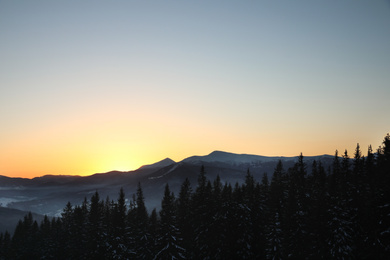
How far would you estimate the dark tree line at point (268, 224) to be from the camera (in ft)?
147

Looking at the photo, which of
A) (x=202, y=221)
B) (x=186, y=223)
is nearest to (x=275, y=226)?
(x=202, y=221)

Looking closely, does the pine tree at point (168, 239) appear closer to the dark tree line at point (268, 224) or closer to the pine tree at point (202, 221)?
the dark tree line at point (268, 224)

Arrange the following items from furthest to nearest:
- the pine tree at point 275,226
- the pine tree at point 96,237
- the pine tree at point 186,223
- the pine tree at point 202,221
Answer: the pine tree at point 96,237 → the pine tree at point 186,223 → the pine tree at point 202,221 → the pine tree at point 275,226

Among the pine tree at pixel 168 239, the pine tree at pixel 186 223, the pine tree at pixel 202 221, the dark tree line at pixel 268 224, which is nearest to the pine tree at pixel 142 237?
the dark tree line at pixel 268 224

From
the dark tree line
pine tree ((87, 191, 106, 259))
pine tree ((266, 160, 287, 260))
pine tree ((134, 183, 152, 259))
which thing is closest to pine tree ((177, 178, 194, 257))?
the dark tree line

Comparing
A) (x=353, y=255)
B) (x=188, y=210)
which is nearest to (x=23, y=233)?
(x=188, y=210)

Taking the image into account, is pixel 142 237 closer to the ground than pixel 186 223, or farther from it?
closer to the ground

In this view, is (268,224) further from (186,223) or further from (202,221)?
(186,223)

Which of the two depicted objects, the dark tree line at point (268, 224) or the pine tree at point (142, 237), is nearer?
the dark tree line at point (268, 224)

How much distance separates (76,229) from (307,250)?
51.2 metres

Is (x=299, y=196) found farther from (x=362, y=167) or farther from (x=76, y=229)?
(x=76, y=229)

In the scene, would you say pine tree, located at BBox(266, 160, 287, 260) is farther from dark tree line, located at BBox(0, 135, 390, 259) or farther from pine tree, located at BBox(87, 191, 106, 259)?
pine tree, located at BBox(87, 191, 106, 259)

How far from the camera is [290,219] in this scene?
5228 centimetres

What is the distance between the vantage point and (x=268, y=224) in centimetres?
5738
